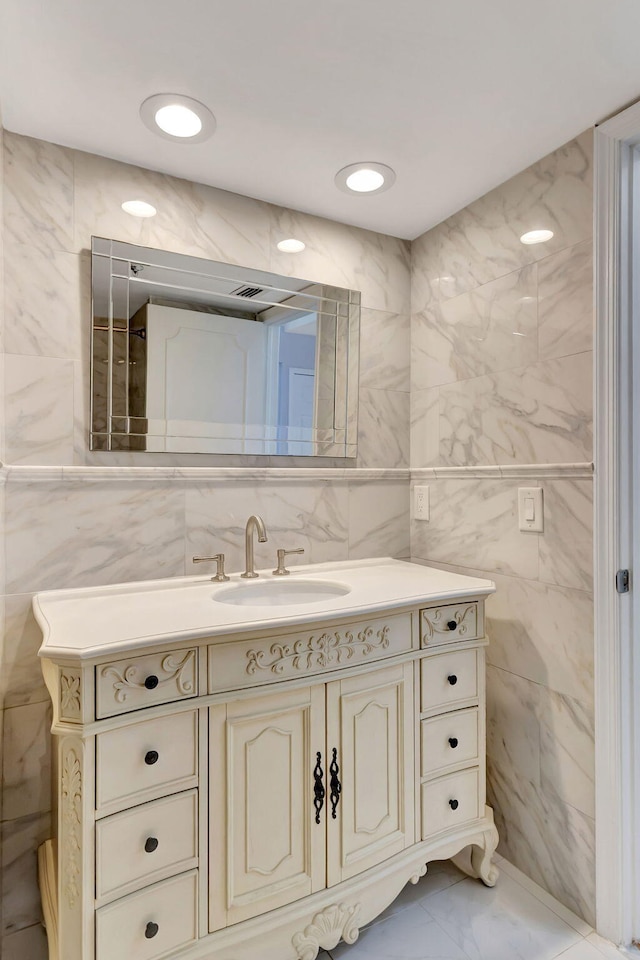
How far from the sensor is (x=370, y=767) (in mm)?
1370

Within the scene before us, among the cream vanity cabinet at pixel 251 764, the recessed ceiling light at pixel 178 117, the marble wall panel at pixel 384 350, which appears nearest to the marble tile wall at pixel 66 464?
the cream vanity cabinet at pixel 251 764

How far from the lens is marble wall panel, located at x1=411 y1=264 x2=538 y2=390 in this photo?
1.65 meters

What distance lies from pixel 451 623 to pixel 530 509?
0.43 metres

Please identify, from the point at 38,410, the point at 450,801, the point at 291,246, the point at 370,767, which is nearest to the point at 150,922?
the point at 370,767

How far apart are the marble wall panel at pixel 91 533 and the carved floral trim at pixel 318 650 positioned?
0.56 m

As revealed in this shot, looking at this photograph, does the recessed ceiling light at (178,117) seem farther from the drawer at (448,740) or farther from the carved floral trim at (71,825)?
the drawer at (448,740)

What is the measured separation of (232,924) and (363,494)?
1.30 metres

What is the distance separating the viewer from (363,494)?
6.61ft

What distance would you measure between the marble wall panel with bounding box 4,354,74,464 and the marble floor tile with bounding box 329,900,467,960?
4.99ft

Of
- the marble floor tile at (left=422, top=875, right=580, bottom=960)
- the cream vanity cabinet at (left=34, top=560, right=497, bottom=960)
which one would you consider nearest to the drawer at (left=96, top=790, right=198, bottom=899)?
the cream vanity cabinet at (left=34, top=560, right=497, bottom=960)

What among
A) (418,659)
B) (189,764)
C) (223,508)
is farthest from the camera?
(223,508)

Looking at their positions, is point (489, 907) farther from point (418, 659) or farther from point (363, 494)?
point (363, 494)

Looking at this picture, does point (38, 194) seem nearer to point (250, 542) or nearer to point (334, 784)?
point (250, 542)

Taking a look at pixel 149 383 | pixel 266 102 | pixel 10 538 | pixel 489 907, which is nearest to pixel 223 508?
pixel 149 383
